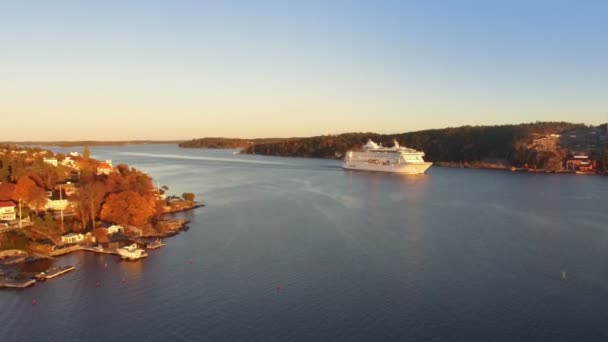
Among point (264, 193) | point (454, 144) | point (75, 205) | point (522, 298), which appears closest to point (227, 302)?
point (522, 298)

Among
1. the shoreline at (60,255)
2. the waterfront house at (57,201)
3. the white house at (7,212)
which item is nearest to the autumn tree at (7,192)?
the white house at (7,212)

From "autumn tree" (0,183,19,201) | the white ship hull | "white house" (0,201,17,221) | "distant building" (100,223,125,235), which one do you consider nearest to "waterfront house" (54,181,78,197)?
"autumn tree" (0,183,19,201)

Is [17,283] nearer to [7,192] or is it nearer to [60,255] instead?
[60,255]

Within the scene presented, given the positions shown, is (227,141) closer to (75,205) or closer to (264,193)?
(264,193)

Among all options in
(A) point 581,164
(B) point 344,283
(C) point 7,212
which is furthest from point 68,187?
(A) point 581,164

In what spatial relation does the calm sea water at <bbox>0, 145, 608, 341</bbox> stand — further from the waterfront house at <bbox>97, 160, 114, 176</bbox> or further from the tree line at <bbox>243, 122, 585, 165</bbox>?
the tree line at <bbox>243, 122, 585, 165</bbox>
